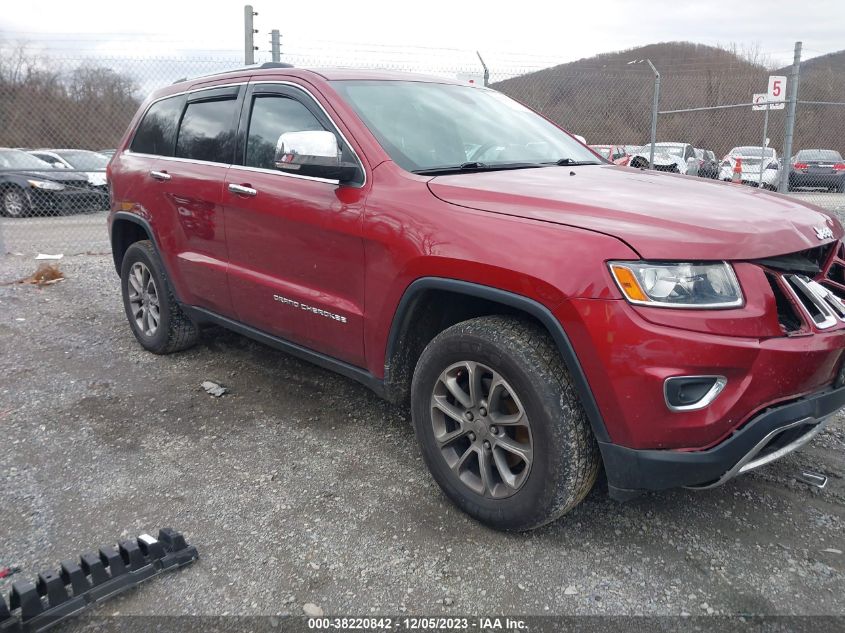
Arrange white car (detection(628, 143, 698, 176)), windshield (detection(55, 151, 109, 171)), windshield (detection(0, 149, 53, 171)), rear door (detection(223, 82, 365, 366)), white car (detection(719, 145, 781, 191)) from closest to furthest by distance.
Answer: rear door (detection(223, 82, 365, 366)) → windshield (detection(0, 149, 53, 171)) → windshield (detection(55, 151, 109, 171)) → white car (detection(719, 145, 781, 191)) → white car (detection(628, 143, 698, 176))

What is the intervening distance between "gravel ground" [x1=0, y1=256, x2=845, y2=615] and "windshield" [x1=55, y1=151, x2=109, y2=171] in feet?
40.6

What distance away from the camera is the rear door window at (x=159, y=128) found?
4469mm

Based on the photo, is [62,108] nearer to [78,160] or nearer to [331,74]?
[78,160]

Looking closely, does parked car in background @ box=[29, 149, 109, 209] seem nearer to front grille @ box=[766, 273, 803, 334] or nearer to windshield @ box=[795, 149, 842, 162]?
front grille @ box=[766, 273, 803, 334]

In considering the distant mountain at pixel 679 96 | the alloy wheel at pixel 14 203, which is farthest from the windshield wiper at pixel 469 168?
the alloy wheel at pixel 14 203

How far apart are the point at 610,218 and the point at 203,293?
2.68 meters

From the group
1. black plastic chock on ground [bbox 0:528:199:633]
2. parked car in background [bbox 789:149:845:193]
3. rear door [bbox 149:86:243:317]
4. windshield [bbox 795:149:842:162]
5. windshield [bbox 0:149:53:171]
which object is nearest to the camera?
black plastic chock on ground [bbox 0:528:199:633]

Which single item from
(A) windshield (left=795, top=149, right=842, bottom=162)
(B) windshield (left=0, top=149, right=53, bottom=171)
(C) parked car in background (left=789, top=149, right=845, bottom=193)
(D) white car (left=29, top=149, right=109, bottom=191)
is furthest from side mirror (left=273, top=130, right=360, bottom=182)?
(A) windshield (left=795, top=149, right=842, bottom=162)

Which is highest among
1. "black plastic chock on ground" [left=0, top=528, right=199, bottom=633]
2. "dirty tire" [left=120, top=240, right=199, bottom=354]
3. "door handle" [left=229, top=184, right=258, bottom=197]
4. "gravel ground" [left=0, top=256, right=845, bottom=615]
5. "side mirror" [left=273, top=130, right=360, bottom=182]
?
"side mirror" [left=273, top=130, right=360, bottom=182]

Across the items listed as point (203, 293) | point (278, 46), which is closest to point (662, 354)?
point (203, 293)

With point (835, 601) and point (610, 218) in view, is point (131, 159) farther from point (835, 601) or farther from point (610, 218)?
point (835, 601)

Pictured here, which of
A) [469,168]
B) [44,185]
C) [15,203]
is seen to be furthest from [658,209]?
[15,203]

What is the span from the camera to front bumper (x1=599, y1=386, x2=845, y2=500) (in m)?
2.25

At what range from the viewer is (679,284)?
2230 millimetres
